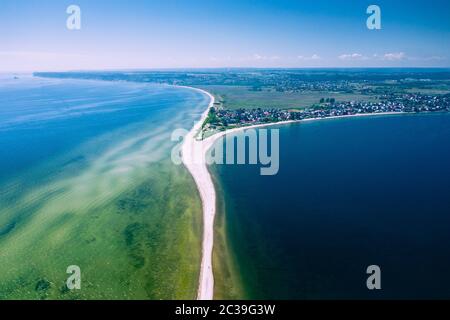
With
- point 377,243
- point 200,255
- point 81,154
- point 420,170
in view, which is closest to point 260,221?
point 200,255

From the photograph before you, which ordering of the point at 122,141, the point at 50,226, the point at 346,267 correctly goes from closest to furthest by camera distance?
the point at 346,267
the point at 50,226
the point at 122,141

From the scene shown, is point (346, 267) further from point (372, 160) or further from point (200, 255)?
point (372, 160)

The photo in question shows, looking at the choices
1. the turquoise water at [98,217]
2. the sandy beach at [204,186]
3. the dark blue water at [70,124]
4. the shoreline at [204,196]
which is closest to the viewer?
the shoreline at [204,196]

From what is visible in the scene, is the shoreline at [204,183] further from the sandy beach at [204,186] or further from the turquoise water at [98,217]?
the turquoise water at [98,217]

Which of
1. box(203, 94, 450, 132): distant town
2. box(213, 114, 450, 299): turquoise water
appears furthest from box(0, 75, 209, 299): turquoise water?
box(203, 94, 450, 132): distant town

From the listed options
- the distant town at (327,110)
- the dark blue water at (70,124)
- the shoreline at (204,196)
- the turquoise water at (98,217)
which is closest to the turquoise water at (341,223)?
the shoreline at (204,196)

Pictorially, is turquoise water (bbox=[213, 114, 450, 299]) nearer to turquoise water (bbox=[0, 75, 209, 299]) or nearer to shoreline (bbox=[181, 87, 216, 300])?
shoreline (bbox=[181, 87, 216, 300])

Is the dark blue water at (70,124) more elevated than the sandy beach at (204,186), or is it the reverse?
the dark blue water at (70,124)
